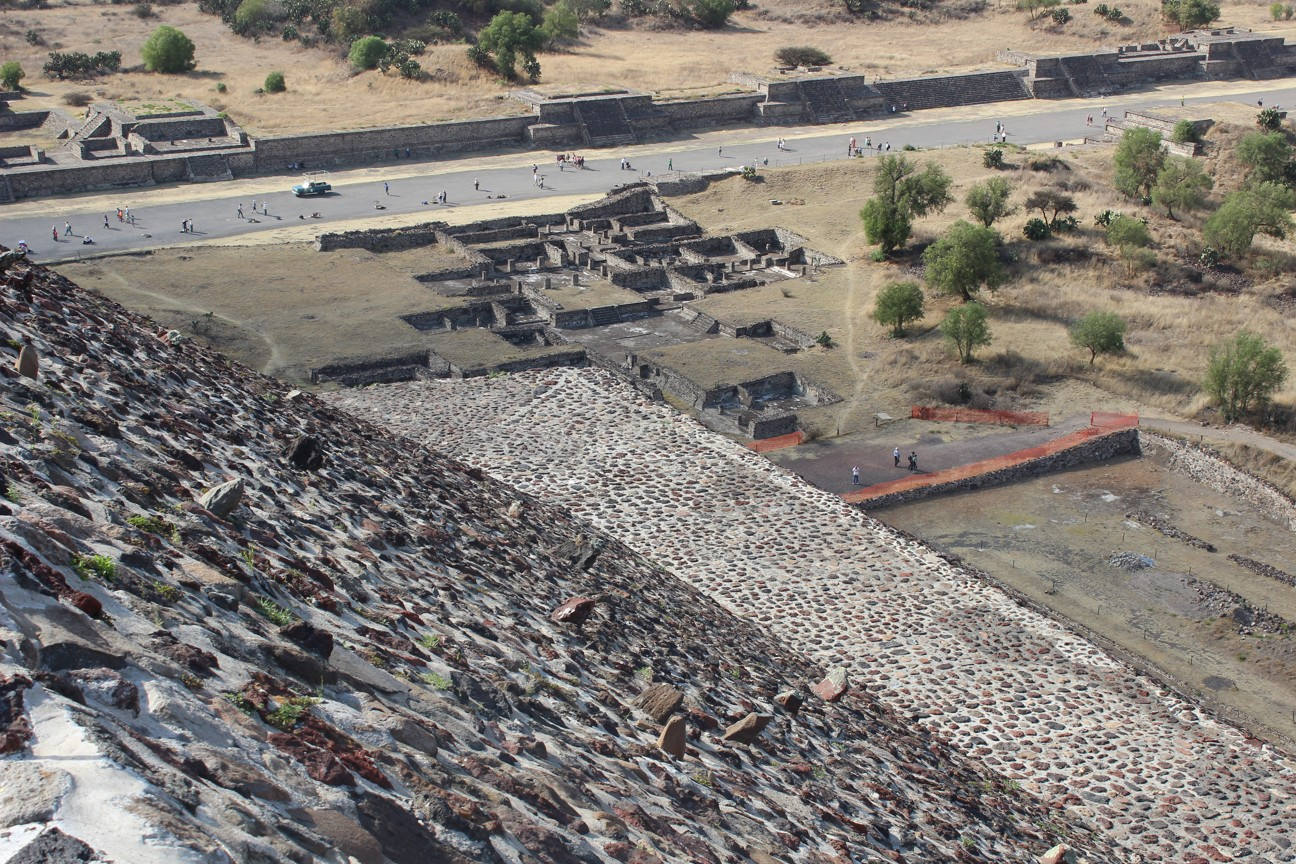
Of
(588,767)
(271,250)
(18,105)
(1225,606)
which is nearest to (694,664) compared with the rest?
(588,767)

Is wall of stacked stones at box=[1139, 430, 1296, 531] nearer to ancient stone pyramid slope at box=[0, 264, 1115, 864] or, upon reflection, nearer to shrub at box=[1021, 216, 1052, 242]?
ancient stone pyramid slope at box=[0, 264, 1115, 864]

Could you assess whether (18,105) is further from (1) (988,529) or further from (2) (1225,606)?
(2) (1225,606)

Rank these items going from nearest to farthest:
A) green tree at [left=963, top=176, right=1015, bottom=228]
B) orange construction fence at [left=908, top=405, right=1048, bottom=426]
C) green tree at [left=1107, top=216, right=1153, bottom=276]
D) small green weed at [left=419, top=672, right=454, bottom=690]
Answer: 1. small green weed at [left=419, top=672, right=454, bottom=690]
2. orange construction fence at [left=908, top=405, right=1048, bottom=426]
3. green tree at [left=1107, top=216, right=1153, bottom=276]
4. green tree at [left=963, top=176, right=1015, bottom=228]

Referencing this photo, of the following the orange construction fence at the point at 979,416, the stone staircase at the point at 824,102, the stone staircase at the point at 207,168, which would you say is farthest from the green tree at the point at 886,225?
the stone staircase at the point at 207,168

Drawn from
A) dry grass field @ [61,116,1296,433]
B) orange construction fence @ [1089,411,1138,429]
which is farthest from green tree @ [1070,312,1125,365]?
orange construction fence @ [1089,411,1138,429]

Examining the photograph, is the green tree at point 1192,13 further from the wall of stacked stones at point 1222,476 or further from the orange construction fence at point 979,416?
the wall of stacked stones at point 1222,476

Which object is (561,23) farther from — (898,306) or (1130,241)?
(898,306)

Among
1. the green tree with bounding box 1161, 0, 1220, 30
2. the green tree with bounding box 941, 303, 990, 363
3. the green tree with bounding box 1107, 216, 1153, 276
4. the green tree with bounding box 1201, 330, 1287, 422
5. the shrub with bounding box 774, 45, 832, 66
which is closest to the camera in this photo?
the green tree with bounding box 1201, 330, 1287, 422
